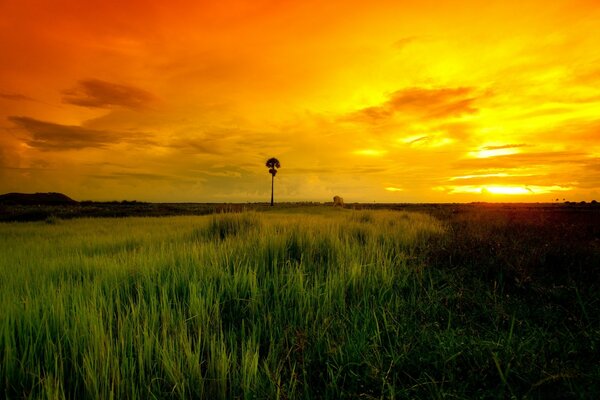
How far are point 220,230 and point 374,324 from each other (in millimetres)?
7221

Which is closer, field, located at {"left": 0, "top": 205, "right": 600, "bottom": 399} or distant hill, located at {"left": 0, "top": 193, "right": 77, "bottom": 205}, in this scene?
field, located at {"left": 0, "top": 205, "right": 600, "bottom": 399}

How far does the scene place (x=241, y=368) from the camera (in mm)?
1897

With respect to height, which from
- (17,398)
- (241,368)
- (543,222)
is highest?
(543,222)

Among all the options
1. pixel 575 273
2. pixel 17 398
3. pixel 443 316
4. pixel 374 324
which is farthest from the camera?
pixel 575 273

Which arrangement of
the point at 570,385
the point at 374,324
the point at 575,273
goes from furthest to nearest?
the point at 575,273, the point at 374,324, the point at 570,385

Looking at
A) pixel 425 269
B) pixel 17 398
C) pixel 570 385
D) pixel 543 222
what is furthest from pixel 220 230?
pixel 543 222

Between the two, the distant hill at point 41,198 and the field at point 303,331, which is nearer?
the field at point 303,331

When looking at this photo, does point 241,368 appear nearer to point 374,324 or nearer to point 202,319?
point 202,319

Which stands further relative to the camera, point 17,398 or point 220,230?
point 220,230

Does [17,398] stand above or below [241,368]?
below

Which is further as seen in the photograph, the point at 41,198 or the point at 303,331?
the point at 41,198

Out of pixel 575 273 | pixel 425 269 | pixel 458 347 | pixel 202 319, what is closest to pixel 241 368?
Answer: pixel 202 319

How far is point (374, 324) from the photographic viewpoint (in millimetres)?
2803

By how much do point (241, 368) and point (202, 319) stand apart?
870 millimetres
